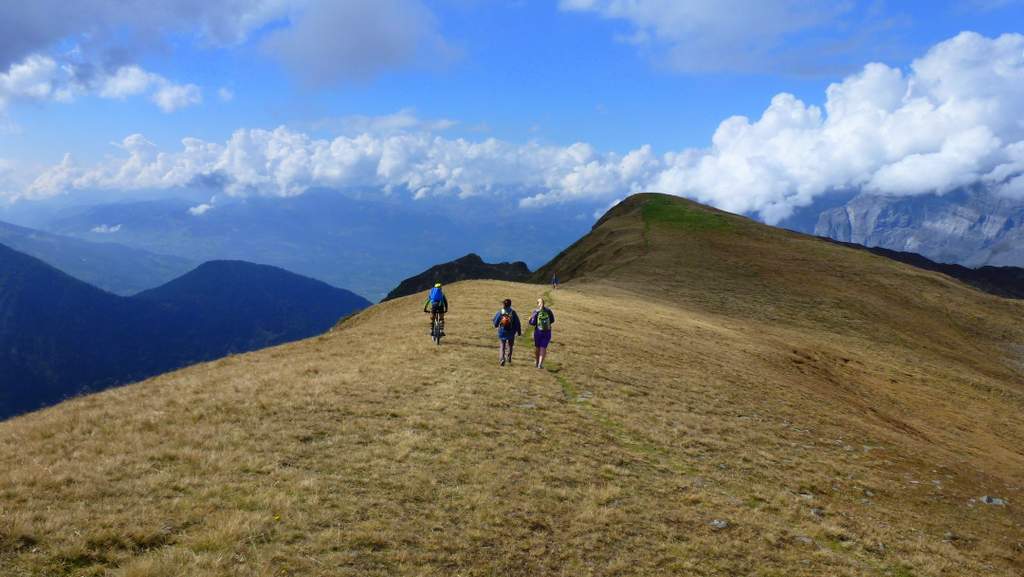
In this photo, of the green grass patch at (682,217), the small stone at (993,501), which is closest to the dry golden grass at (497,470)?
the small stone at (993,501)

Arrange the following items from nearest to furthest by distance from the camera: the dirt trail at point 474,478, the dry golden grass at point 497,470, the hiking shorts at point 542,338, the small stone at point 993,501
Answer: the dirt trail at point 474,478
the dry golden grass at point 497,470
the small stone at point 993,501
the hiking shorts at point 542,338

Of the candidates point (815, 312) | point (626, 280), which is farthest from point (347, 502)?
point (815, 312)

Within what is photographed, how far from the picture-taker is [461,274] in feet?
514

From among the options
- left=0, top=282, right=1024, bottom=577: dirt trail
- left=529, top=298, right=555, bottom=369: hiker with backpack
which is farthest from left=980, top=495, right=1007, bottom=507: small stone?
left=529, top=298, right=555, bottom=369: hiker with backpack

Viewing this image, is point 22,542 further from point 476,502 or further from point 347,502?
point 476,502

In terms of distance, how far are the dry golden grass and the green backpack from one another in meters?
2.04

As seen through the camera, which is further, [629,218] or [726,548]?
[629,218]

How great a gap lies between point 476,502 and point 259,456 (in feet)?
18.8

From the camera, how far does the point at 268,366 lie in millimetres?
25797

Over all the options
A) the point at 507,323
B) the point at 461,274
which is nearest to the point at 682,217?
the point at 461,274

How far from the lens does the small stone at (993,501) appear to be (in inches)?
774

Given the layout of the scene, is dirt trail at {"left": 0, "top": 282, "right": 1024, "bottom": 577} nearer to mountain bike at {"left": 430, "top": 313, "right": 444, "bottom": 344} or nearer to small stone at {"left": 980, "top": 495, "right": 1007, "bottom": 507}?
small stone at {"left": 980, "top": 495, "right": 1007, "bottom": 507}

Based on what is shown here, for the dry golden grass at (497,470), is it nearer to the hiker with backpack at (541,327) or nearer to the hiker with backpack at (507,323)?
the hiker with backpack at (541,327)

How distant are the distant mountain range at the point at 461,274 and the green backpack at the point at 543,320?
11358 cm
